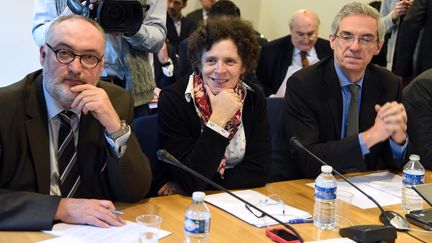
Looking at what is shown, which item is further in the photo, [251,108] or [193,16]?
[193,16]

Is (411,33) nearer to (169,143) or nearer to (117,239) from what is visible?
(169,143)

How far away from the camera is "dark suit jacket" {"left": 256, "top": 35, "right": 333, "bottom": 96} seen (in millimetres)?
4707

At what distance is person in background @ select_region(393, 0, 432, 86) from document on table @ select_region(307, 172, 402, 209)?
208 cm

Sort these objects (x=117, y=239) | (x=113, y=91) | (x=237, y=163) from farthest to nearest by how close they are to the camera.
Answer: (x=237, y=163)
(x=113, y=91)
(x=117, y=239)

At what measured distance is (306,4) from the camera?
652cm

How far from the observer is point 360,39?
2613mm

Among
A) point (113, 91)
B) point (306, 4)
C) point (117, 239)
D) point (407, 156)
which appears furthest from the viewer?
point (306, 4)

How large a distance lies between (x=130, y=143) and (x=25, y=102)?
366 millimetres

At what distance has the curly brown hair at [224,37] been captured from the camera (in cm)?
243

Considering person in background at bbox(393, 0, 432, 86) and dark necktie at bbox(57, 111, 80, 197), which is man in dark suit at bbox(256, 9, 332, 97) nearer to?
person in background at bbox(393, 0, 432, 86)

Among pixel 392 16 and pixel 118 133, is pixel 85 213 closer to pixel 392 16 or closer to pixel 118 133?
pixel 118 133

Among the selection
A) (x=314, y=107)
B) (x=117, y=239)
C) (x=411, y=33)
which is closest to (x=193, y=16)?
(x=411, y=33)

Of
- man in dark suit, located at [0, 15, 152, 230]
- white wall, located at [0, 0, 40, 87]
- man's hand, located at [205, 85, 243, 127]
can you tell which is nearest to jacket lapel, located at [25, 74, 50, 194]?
man in dark suit, located at [0, 15, 152, 230]

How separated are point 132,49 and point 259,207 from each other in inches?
42.8
